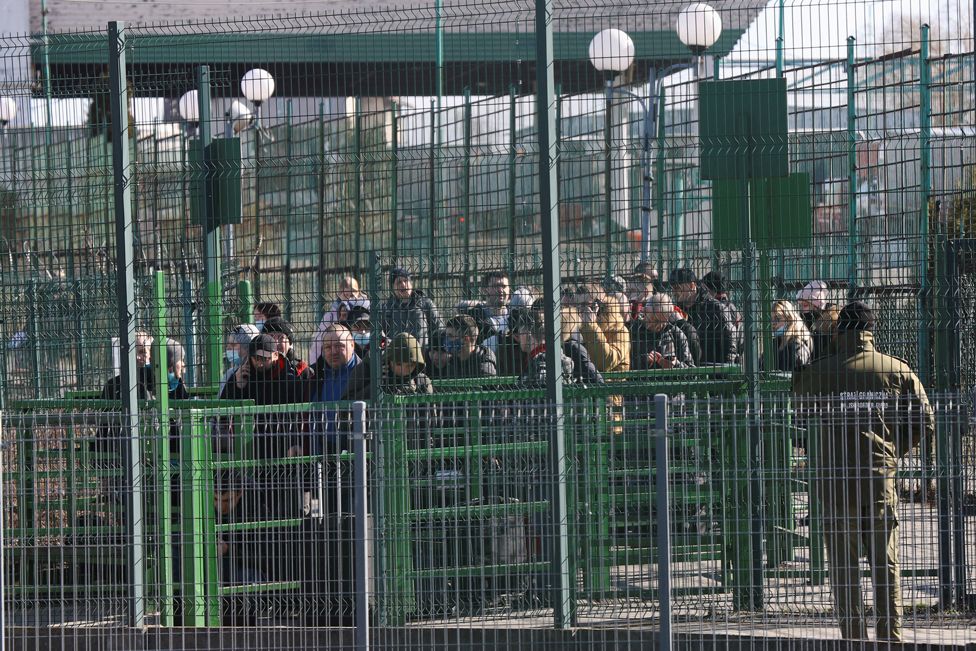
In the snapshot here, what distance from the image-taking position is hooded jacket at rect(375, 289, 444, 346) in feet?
27.8

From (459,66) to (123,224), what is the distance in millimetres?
3355

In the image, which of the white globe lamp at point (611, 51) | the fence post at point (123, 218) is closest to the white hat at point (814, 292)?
the white globe lamp at point (611, 51)

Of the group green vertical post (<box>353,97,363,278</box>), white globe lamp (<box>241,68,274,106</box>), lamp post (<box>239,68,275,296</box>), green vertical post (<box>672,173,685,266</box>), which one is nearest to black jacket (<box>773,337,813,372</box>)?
green vertical post (<box>672,173,685,266</box>)

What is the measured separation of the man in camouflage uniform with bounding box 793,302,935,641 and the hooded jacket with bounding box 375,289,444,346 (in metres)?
2.40

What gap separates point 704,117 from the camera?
8.34 m

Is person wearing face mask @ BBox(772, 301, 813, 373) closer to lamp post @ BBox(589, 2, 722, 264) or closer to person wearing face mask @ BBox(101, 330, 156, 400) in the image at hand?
lamp post @ BBox(589, 2, 722, 264)

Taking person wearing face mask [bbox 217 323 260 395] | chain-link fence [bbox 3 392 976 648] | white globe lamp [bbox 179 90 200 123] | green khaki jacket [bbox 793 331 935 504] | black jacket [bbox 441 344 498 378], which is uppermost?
white globe lamp [bbox 179 90 200 123]

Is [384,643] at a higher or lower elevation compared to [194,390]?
lower

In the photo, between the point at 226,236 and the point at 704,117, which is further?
the point at 226,236

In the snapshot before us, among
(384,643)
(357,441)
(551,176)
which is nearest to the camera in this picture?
(357,441)

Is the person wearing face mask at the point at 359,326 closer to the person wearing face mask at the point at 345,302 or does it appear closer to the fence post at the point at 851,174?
the person wearing face mask at the point at 345,302

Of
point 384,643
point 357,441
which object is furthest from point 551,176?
point 384,643

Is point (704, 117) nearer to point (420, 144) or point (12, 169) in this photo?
point (420, 144)

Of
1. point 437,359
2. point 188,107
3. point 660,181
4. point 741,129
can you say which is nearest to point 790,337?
point 660,181
